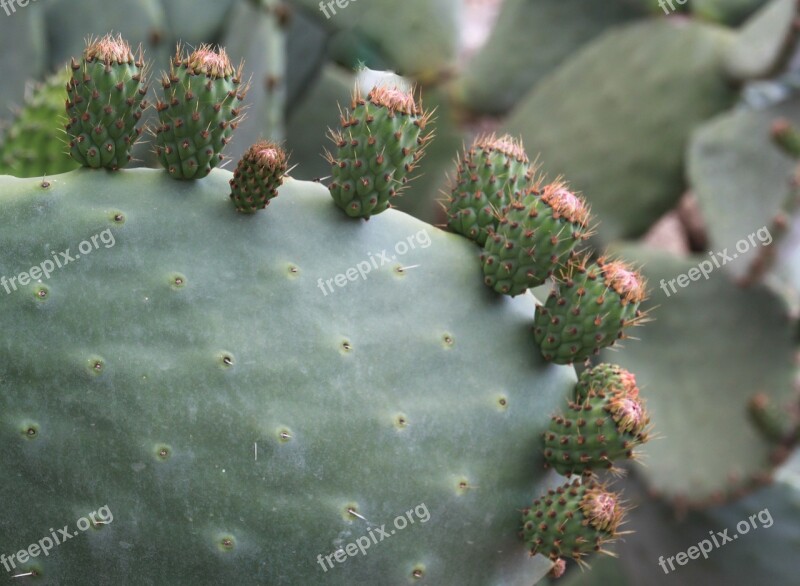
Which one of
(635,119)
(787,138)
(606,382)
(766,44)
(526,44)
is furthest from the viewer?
(526,44)

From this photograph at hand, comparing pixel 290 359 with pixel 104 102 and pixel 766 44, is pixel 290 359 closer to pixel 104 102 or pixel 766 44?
pixel 104 102

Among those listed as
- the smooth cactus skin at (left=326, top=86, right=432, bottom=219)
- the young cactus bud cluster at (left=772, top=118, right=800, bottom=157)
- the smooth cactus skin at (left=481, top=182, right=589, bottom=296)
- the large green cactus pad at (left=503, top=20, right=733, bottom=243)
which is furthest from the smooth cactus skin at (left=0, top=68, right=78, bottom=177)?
the young cactus bud cluster at (left=772, top=118, right=800, bottom=157)

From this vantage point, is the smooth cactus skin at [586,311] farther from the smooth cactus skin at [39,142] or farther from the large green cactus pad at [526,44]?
the large green cactus pad at [526,44]

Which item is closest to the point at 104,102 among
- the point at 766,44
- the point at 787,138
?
the point at 787,138

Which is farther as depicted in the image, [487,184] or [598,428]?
[487,184]

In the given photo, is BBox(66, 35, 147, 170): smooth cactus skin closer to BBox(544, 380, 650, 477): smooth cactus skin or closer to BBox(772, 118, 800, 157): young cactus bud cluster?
BBox(544, 380, 650, 477): smooth cactus skin

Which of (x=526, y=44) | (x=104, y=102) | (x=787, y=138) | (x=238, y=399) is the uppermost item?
(x=104, y=102)

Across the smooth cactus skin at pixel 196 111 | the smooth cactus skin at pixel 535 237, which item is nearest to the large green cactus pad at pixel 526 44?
the smooth cactus skin at pixel 535 237

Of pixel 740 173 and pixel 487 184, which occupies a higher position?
pixel 487 184
